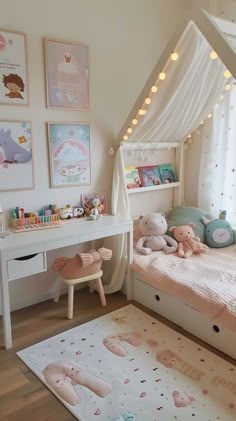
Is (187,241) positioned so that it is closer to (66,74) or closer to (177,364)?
(177,364)

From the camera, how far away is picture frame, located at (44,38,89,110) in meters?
2.66

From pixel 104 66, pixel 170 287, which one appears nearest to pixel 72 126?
pixel 104 66

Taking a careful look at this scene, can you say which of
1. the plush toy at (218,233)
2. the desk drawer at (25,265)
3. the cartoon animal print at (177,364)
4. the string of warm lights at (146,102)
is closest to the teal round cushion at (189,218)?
the plush toy at (218,233)

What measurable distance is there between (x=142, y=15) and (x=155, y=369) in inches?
117

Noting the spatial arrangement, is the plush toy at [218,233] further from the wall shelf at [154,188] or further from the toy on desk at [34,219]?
the toy on desk at [34,219]

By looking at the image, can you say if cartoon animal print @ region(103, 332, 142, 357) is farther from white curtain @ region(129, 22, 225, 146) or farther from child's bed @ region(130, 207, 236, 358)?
white curtain @ region(129, 22, 225, 146)

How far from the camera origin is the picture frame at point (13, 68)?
95.8 inches

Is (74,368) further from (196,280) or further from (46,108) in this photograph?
(46,108)

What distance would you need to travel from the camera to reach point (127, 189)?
3.15m

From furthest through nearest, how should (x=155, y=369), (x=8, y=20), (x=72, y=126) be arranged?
1. (x=72, y=126)
2. (x=8, y=20)
3. (x=155, y=369)

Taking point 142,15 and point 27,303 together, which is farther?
point 142,15

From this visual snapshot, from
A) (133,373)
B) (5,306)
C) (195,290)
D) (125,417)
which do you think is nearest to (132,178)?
(195,290)

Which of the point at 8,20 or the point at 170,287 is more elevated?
the point at 8,20

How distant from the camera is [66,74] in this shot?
274 cm
